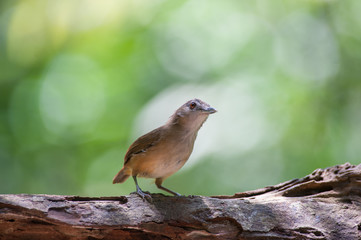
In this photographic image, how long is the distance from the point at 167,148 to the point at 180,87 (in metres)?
2.84

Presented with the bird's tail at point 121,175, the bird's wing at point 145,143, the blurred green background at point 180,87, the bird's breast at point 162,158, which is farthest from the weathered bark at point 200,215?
the blurred green background at point 180,87

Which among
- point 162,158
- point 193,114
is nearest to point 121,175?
point 162,158

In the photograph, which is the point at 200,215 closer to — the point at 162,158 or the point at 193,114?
the point at 162,158

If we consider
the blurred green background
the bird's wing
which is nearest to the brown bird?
the bird's wing

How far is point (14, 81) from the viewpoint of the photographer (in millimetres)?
7941

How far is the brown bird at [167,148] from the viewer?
14.1 feet

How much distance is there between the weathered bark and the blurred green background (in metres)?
2.33

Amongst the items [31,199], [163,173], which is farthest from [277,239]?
[31,199]

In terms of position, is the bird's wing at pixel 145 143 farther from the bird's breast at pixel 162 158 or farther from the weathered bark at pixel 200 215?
the weathered bark at pixel 200 215

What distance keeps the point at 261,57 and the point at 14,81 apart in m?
4.81

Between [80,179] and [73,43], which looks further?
[80,179]

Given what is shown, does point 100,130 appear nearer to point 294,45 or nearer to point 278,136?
point 278,136

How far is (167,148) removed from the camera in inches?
169

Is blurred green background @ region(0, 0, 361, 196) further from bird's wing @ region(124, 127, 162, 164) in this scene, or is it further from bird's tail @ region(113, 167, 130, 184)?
bird's wing @ region(124, 127, 162, 164)
